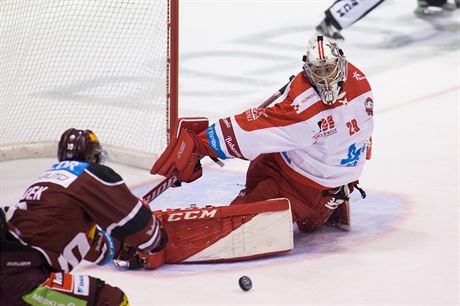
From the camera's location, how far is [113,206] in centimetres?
345

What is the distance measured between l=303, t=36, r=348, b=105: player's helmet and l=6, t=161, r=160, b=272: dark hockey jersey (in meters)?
1.42

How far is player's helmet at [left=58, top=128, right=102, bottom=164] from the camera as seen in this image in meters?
3.55

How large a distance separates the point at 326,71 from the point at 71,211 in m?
1.63

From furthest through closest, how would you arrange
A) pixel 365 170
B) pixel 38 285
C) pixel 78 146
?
1. pixel 365 170
2. pixel 78 146
3. pixel 38 285

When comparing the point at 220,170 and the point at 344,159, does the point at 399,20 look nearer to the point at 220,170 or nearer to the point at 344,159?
the point at 220,170

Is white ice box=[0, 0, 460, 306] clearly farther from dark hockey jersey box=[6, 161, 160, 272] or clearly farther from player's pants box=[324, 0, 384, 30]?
dark hockey jersey box=[6, 161, 160, 272]

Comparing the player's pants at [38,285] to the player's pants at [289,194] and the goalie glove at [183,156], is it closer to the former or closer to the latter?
the goalie glove at [183,156]

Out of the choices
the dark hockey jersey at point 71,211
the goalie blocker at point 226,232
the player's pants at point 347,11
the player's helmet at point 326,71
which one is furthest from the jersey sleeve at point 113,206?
the player's pants at point 347,11

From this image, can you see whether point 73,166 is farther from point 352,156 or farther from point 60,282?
point 352,156

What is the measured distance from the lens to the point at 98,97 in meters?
6.73

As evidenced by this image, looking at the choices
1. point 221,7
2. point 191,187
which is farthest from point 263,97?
point 221,7

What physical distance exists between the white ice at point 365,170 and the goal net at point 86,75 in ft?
0.75

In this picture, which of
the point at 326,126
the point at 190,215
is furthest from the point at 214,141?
the point at 326,126

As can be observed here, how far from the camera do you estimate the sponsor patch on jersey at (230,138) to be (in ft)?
15.8
